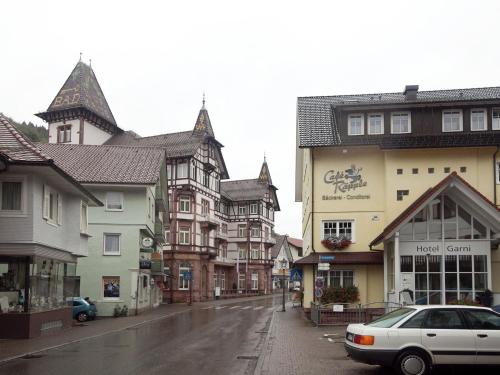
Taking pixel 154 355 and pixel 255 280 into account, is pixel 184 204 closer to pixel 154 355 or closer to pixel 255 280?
pixel 255 280

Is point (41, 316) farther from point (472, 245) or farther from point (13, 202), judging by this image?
point (472, 245)

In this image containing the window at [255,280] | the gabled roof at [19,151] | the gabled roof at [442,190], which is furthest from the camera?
the window at [255,280]

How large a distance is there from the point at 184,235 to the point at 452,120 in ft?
109

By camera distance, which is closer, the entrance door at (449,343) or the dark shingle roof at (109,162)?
the entrance door at (449,343)

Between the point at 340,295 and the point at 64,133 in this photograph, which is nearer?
the point at 340,295

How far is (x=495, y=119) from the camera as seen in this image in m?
29.8

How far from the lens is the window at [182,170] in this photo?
57.2 meters

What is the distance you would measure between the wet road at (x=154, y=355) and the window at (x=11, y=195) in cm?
514

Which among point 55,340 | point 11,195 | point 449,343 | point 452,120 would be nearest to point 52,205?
point 11,195

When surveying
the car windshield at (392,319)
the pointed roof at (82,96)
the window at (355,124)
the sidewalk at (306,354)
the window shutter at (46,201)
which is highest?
the pointed roof at (82,96)

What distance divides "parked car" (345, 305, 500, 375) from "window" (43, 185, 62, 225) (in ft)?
46.1

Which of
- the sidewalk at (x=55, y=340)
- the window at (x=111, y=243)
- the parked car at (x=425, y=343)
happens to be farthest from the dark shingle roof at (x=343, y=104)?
the parked car at (x=425, y=343)

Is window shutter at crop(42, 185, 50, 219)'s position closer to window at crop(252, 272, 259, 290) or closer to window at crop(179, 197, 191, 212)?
window at crop(179, 197, 191, 212)

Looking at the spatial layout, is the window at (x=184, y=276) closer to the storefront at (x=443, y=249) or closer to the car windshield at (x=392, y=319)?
the storefront at (x=443, y=249)
